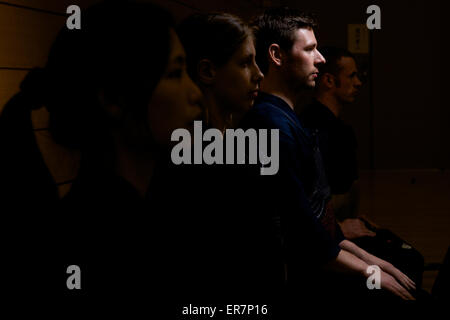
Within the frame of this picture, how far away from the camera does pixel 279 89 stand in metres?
1.94

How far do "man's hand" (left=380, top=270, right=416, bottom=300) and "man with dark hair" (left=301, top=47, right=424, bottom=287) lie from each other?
1.03 ft

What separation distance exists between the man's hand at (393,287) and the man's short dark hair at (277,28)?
0.79 m

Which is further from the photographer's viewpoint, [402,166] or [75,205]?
[402,166]

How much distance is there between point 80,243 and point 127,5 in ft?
1.52

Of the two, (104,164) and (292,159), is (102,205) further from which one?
(292,159)

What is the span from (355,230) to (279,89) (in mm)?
684

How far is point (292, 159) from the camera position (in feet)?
5.78

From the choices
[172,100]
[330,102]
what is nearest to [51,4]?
[172,100]

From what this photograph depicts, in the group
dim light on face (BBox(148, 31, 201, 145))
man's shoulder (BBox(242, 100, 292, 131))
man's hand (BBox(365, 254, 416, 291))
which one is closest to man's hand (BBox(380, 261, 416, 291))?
man's hand (BBox(365, 254, 416, 291))

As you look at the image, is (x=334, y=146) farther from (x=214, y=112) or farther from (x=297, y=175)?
(x=214, y=112)

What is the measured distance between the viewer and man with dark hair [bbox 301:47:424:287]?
2129mm

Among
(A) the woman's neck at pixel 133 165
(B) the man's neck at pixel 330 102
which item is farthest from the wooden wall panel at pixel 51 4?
(B) the man's neck at pixel 330 102
